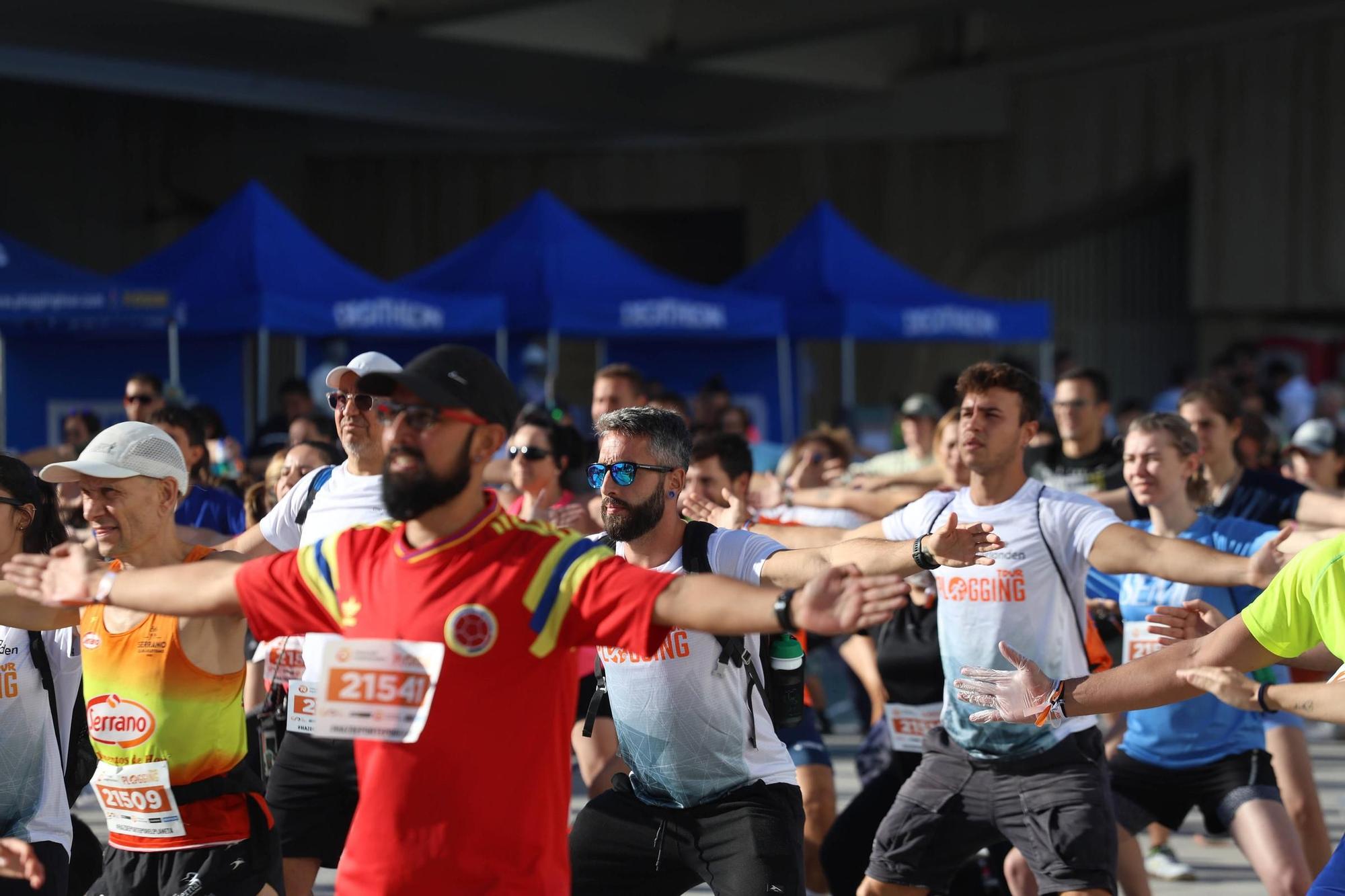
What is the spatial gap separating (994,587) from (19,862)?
9.57ft

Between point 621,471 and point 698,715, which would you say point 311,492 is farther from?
point 698,715

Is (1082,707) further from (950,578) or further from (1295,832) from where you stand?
(1295,832)

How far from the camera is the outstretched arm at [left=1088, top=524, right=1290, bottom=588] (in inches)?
181

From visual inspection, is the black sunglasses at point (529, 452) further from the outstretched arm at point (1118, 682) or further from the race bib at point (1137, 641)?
the outstretched arm at point (1118, 682)

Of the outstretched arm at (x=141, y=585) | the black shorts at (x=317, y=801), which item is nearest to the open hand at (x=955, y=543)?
the outstretched arm at (x=141, y=585)

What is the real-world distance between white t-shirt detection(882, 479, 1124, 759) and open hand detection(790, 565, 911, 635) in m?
2.10

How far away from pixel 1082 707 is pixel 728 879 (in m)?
1.06

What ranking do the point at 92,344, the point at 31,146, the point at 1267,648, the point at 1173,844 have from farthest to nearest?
1. the point at 31,146
2. the point at 92,344
3. the point at 1173,844
4. the point at 1267,648

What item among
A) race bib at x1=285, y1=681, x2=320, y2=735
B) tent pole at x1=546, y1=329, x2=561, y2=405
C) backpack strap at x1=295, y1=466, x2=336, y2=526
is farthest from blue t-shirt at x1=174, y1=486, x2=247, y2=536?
tent pole at x1=546, y1=329, x2=561, y2=405

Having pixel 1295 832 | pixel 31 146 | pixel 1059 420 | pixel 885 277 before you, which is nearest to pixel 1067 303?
pixel 885 277

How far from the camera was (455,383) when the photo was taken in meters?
3.23

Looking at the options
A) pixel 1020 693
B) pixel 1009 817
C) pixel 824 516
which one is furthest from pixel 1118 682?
pixel 824 516

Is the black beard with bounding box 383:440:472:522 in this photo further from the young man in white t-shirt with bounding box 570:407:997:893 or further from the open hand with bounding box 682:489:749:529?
the open hand with bounding box 682:489:749:529

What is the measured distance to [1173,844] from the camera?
26.1 ft
